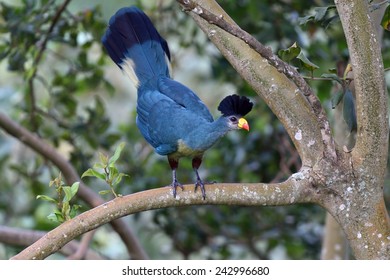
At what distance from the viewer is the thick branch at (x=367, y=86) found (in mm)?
1926

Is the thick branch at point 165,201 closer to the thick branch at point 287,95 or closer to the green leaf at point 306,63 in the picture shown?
the thick branch at point 287,95

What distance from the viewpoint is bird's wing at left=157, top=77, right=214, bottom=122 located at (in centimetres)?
251

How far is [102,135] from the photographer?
12.6 ft

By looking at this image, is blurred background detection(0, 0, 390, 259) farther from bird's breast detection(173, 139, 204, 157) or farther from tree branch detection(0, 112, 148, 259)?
bird's breast detection(173, 139, 204, 157)

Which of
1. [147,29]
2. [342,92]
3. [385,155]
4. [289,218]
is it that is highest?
[147,29]

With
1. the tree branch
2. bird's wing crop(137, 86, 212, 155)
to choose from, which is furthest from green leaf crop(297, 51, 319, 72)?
the tree branch

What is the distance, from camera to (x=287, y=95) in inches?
82.8

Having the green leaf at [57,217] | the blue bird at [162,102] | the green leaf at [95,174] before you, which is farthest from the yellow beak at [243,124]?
the green leaf at [57,217]

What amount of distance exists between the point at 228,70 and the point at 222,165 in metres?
0.59

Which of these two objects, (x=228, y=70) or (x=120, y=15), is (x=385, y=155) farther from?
(x=228, y=70)

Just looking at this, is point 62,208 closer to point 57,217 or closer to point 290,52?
point 57,217

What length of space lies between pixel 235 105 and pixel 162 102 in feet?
1.22

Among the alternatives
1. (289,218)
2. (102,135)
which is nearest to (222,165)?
(289,218)

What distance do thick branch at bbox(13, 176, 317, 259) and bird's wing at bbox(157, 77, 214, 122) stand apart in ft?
1.67
